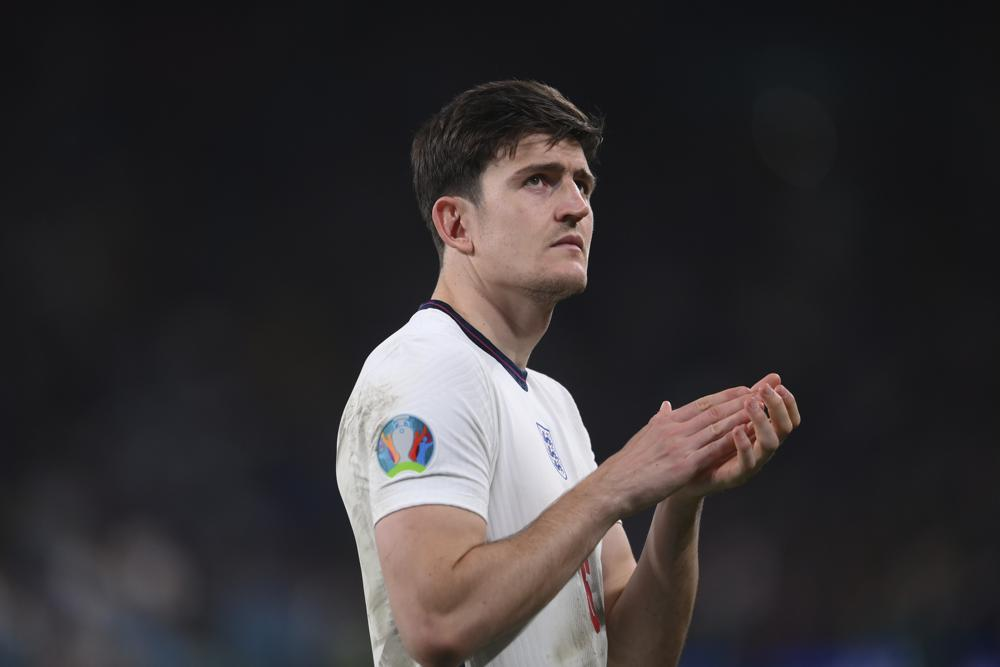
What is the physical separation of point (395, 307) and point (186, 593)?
1.85m

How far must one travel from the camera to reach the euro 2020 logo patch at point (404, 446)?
144 centimetres

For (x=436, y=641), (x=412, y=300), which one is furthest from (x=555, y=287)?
(x=412, y=300)

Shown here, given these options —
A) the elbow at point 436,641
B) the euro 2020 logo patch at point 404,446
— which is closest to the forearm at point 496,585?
the elbow at point 436,641

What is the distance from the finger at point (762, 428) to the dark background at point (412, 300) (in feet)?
13.7

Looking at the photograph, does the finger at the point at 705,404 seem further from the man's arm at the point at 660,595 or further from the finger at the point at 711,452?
the man's arm at the point at 660,595

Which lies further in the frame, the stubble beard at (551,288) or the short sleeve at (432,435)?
the stubble beard at (551,288)

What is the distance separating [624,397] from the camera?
5871mm

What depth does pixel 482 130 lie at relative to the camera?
1836 mm

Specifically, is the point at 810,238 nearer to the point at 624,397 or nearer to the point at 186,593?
the point at 624,397

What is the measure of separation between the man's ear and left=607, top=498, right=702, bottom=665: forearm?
563 millimetres

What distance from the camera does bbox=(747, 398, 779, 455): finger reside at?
1.49 meters

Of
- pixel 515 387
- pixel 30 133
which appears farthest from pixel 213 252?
pixel 515 387

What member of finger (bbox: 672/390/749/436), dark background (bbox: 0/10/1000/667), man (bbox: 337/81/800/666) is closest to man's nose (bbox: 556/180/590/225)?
man (bbox: 337/81/800/666)

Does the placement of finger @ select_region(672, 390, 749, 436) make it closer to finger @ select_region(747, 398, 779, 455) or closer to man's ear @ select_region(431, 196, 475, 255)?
finger @ select_region(747, 398, 779, 455)
